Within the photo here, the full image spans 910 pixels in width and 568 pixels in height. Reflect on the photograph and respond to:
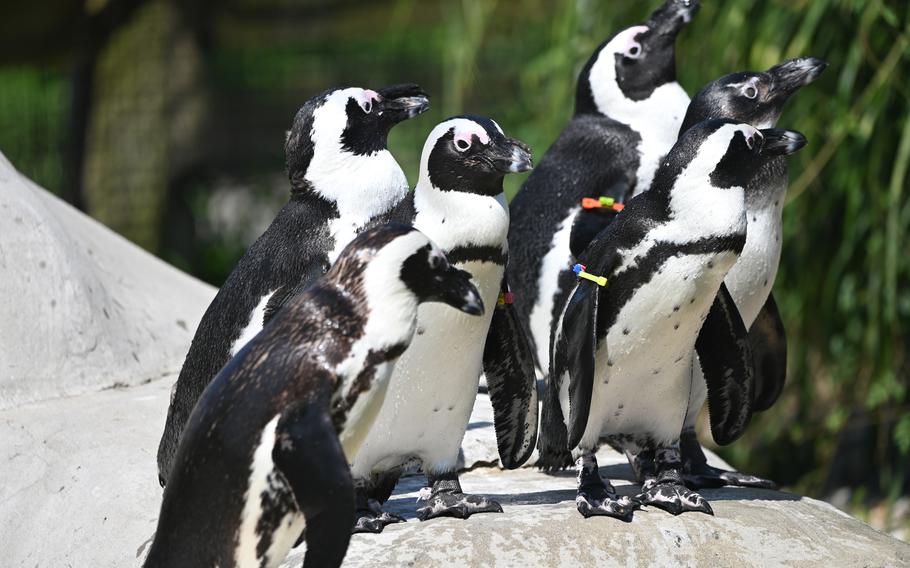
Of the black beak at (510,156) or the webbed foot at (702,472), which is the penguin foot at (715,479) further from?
the black beak at (510,156)

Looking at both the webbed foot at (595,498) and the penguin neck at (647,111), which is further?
the penguin neck at (647,111)

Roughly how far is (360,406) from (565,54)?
2.75 meters

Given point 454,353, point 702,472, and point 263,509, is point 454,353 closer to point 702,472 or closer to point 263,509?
point 263,509

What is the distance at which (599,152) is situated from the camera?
328cm

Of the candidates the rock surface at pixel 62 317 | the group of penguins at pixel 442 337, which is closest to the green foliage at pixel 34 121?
the rock surface at pixel 62 317

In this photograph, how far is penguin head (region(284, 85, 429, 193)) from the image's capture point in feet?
8.76

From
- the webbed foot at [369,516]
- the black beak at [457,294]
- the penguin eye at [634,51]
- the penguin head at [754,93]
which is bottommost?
the webbed foot at [369,516]

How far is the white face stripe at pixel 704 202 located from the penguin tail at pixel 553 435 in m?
0.37

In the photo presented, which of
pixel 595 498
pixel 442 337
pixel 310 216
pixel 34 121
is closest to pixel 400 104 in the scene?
pixel 310 216

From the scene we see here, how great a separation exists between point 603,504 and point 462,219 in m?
0.60

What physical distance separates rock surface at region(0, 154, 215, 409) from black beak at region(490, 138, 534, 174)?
53.0 inches

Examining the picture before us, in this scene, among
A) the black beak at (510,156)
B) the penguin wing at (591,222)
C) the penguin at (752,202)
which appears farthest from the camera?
the penguin wing at (591,222)

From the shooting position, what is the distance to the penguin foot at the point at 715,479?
9.54 feet

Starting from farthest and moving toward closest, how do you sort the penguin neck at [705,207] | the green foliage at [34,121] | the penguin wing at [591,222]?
the green foliage at [34,121]
the penguin wing at [591,222]
the penguin neck at [705,207]
